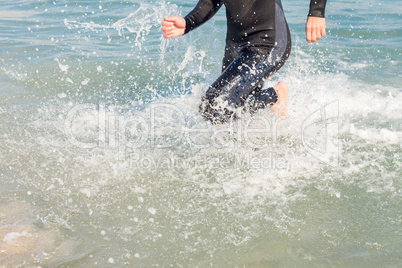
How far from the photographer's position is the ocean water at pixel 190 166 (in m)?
2.67

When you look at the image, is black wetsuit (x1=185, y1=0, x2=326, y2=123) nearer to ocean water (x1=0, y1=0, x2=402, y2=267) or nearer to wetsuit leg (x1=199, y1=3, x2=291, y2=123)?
wetsuit leg (x1=199, y1=3, x2=291, y2=123)

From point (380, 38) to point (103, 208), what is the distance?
6.20 m

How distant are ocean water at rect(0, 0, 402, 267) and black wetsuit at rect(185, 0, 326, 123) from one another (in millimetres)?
353

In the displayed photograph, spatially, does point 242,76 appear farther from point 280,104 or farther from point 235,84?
point 280,104

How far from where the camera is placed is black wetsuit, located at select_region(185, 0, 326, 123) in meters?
3.69

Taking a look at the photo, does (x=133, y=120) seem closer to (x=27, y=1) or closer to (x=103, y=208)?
(x=103, y=208)

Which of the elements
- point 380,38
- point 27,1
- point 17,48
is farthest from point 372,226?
point 27,1

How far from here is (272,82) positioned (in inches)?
223

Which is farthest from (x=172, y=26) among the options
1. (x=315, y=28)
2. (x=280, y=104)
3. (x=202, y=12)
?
(x=280, y=104)

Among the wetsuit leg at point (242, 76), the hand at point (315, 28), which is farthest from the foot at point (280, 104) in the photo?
the hand at point (315, 28)

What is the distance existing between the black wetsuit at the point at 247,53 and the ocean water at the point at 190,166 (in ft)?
1.16

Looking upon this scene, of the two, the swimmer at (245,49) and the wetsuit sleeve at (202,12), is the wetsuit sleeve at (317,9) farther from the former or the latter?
the wetsuit sleeve at (202,12)

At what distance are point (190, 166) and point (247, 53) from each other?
106 cm

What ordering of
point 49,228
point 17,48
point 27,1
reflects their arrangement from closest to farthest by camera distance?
1. point 49,228
2. point 17,48
3. point 27,1
